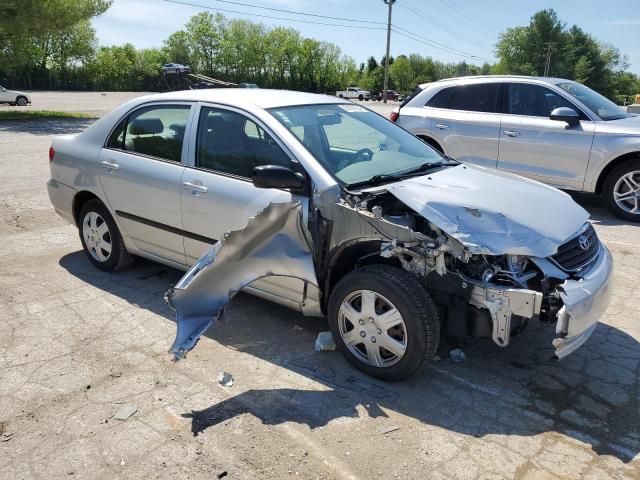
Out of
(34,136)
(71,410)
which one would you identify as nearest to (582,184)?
(71,410)

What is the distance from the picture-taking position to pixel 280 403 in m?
3.04

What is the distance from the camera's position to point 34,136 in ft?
50.7

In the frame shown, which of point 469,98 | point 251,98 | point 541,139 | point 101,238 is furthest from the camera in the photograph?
point 469,98

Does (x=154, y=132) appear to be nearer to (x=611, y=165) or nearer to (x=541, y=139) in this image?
(x=541, y=139)

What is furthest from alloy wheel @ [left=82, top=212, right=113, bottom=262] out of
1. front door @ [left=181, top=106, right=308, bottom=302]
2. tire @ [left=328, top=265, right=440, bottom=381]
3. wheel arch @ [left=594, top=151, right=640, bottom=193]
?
wheel arch @ [left=594, top=151, right=640, bottom=193]

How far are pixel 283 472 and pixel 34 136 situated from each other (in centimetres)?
1589

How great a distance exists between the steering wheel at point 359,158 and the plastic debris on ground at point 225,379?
4.98 feet

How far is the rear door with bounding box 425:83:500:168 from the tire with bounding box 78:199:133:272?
4.96 meters

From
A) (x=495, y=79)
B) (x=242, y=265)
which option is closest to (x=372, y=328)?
(x=242, y=265)

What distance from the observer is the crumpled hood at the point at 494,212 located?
287 centimetres

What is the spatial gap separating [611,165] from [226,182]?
548 cm

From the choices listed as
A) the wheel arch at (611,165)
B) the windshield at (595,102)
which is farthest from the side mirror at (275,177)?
the windshield at (595,102)

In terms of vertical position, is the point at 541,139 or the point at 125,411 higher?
the point at 541,139

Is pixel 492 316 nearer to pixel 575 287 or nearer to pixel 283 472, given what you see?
pixel 575 287
